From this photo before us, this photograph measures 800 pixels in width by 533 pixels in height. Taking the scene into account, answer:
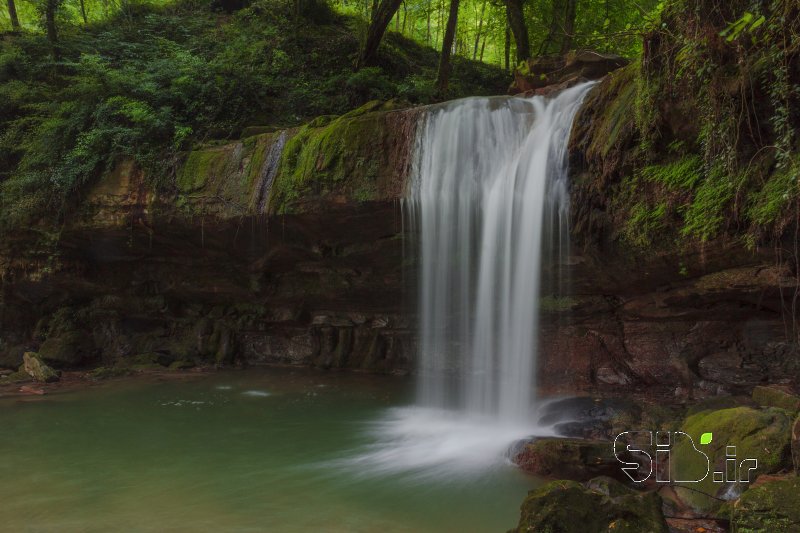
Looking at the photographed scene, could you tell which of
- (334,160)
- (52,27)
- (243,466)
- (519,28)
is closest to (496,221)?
(334,160)

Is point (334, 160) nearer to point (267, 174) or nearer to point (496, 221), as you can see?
point (267, 174)

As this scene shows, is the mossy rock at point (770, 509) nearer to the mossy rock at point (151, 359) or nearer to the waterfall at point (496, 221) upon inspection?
the waterfall at point (496, 221)

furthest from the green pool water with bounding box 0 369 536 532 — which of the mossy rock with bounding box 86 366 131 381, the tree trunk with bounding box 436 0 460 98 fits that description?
the tree trunk with bounding box 436 0 460 98

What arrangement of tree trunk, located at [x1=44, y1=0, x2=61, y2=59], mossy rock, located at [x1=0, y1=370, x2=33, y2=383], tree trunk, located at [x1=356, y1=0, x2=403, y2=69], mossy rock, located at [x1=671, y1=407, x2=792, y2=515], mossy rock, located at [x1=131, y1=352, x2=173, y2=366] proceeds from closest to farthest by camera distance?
mossy rock, located at [x1=671, y1=407, x2=792, y2=515], mossy rock, located at [x1=0, y1=370, x2=33, y2=383], mossy rock, located at [x1=131, y1=352, x2=173, y2=366], tree trunk, located at [x1=356, y1=0, x2=403, y2=69], tree trunk, located at [x1=44, y1=0, x2=61, y2=59]

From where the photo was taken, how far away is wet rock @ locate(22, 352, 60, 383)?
11234 millimetres

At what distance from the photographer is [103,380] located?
11516mm

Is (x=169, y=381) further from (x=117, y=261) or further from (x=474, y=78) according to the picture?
(x=474, y=78)

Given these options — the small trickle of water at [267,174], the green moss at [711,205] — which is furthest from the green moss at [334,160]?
the green moss at [711,205]

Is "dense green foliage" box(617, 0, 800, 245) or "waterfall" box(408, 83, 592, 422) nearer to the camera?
"dense green foliage" box(617, 0, 800, 245)

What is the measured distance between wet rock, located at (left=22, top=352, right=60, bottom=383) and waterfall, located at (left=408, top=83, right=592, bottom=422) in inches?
318

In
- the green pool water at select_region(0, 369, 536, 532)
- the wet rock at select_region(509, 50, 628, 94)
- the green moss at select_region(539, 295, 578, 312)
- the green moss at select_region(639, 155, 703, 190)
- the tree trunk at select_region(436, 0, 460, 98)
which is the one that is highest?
the tree trunk at select_region(436, 0, 460, 98)

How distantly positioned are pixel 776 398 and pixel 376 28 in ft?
39.3

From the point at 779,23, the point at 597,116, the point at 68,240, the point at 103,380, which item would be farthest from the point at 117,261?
the point at 779,23

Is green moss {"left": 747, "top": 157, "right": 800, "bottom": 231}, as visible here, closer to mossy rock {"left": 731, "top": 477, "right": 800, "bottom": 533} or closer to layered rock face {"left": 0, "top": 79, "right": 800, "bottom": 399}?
layered rock face {"left": 0, "top": 79, "right": 800, "bottom": 399}
